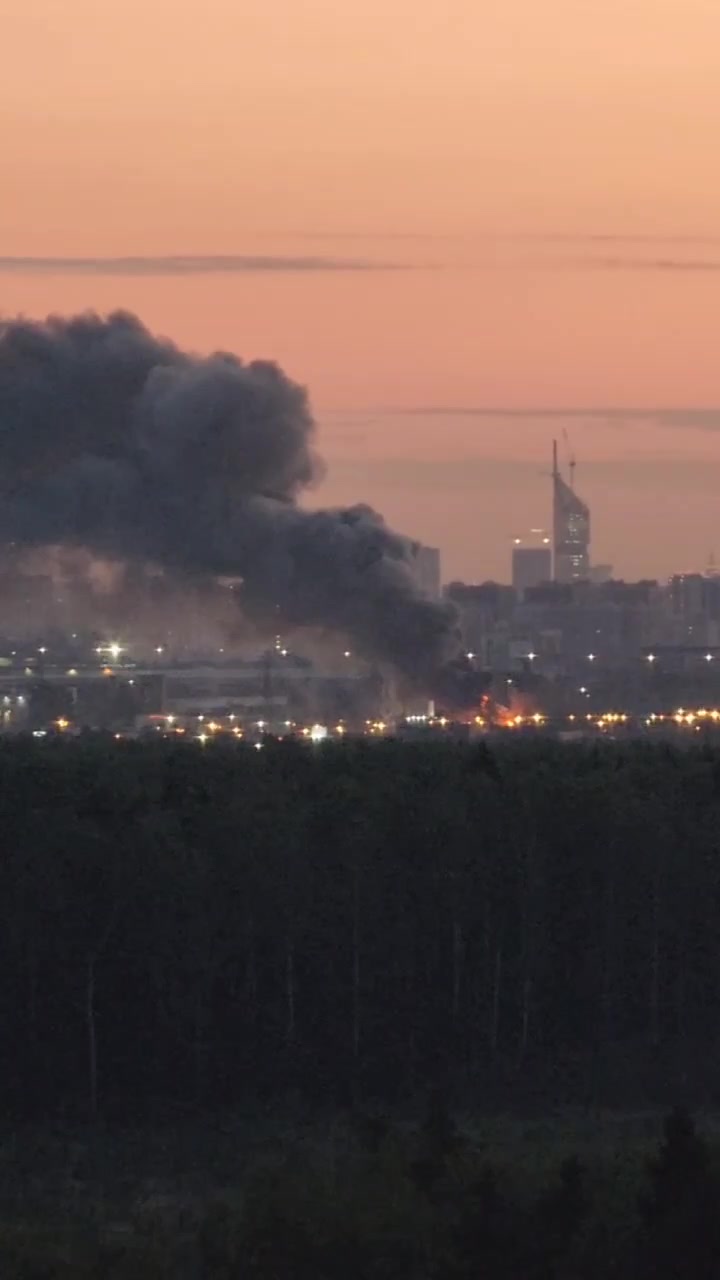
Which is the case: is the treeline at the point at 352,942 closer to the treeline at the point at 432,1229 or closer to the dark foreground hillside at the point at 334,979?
the dark foreground hillside at the point at 334,979

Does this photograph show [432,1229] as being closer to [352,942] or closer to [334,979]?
[334,979]

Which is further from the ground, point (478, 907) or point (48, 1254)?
point (478, 907)

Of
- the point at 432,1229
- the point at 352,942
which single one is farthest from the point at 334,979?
the point at 432,1229

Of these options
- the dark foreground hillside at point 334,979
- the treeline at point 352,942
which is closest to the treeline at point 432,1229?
the dark foreground hillside at point 334,979

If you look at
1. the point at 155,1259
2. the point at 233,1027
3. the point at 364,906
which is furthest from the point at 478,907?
the point at 155,1259

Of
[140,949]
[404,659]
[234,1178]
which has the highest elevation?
[404,659]

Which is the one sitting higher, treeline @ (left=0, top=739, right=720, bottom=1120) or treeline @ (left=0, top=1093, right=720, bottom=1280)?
treeline @ (left=0, top=739, right=720, bottom=1120)

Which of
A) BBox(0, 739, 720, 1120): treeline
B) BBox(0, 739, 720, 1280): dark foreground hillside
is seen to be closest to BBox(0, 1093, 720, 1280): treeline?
BBox(0, 739, 720, 1280): dark foreground hillside

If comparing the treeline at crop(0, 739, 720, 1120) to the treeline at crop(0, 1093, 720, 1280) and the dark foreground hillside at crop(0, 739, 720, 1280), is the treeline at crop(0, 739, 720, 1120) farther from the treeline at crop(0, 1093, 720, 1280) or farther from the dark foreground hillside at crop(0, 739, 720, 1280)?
the treeline at crop(0, 1093, 720, 1280)

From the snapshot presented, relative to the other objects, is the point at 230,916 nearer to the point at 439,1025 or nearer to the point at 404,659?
the point at 439,1025
